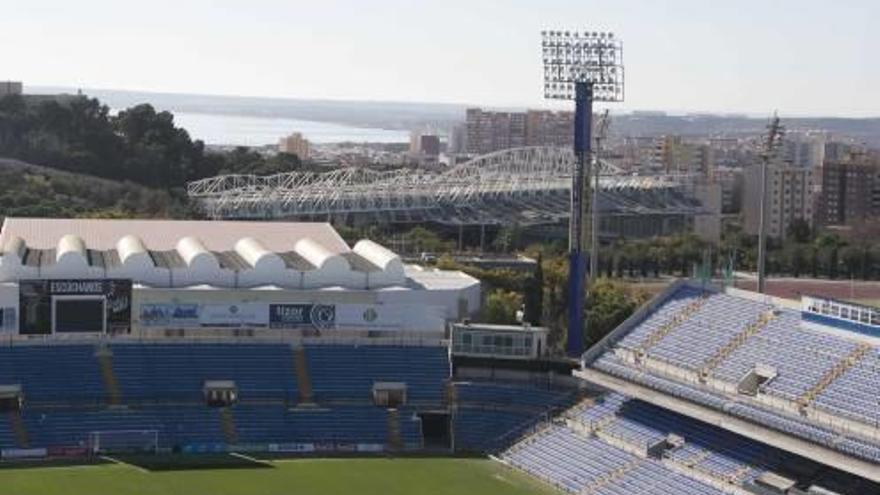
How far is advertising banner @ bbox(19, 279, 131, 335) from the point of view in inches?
1590

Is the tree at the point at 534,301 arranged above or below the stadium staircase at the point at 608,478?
above

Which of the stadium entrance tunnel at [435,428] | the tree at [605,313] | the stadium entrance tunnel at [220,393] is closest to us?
the stadium entrance tunnel at [220,393]

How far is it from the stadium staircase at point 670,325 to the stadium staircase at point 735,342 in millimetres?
2496

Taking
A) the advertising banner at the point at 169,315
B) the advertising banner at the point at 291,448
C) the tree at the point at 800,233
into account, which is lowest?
the advertising banner at the point at 291,448

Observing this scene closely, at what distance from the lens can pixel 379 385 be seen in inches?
1654

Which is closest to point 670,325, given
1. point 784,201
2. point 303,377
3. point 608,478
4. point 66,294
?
point 608,478

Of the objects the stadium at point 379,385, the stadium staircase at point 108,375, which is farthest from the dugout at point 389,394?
the stadium staircase at point 108,375

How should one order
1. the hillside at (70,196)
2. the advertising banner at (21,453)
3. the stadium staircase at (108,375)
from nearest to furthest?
the advertising banner at (21,453) < the stadium staircase at (108,375) < the hillside at (70,196)

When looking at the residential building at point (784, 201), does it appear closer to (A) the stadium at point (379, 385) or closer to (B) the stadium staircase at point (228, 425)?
(A) the stadium at point (379, 385)

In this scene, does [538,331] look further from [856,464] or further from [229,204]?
[229,204]

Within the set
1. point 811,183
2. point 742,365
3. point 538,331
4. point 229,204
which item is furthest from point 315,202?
point 742,365

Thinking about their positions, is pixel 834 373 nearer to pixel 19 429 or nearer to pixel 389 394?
pixel 389 394

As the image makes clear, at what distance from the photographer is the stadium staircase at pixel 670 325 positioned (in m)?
39.5

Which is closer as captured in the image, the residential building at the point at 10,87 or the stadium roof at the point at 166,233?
the stadium roof at the point at 166,233
